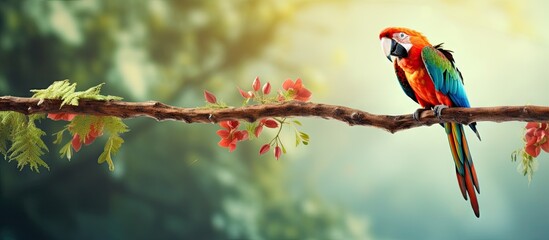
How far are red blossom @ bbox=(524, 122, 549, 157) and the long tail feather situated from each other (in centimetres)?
12

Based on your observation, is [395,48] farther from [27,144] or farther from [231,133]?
[27,144]

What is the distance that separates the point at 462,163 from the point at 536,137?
136 mm

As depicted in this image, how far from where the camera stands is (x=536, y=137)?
93 cm

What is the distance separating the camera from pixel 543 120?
761mm

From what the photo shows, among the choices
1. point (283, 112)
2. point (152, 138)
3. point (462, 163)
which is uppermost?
point (152, 138)

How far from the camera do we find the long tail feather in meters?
0.87

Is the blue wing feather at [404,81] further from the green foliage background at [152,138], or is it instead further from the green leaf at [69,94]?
the green foliage background at [152,138]

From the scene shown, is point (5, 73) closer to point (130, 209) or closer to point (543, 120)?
point (130, 209)

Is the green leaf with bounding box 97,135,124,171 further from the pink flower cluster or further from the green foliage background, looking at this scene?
the green foliage background

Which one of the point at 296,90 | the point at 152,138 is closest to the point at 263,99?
the point at 296,90

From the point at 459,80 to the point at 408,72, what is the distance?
74 mm

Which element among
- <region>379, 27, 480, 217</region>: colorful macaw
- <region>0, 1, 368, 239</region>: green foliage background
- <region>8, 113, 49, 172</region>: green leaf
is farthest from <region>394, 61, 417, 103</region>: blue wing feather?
<region>0, 1, 368, 239</region>: green foliage background

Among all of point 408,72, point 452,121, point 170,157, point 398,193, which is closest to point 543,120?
point 452,121

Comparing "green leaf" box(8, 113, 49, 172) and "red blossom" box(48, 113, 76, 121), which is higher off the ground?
"red blossom" box(48, 113, 76, 121)
